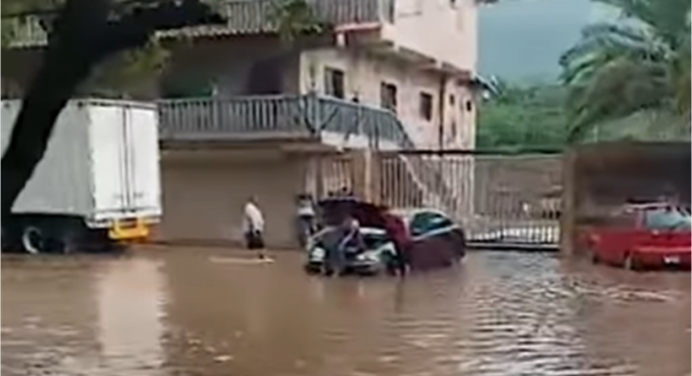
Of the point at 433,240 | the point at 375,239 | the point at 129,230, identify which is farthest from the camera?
the point at 433,240

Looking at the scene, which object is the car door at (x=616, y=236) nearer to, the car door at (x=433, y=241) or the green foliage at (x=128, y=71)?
the car door at (x=433, y=241)

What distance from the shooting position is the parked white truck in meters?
3.26

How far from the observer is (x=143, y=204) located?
619cm

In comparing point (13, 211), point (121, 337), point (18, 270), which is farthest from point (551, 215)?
point (13, 211)

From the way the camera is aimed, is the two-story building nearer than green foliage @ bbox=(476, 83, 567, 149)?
No

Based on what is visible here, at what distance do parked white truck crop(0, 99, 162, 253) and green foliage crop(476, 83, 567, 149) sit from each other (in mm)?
1089

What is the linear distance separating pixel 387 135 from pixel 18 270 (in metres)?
5.94

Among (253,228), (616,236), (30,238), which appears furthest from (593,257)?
(30,238)

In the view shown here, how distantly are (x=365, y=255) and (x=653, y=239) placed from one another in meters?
1.52

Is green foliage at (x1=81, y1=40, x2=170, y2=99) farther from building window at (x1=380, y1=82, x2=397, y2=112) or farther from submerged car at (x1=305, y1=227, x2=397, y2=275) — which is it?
building window at (x1=380, y1=82, x2=397, y2=112)

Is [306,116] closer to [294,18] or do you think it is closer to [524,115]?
[524,115]

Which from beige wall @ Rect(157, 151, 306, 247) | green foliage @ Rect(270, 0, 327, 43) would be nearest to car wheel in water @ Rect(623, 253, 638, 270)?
beige wall @ Rect(157, 151, 306, 247)

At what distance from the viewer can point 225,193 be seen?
822 cm

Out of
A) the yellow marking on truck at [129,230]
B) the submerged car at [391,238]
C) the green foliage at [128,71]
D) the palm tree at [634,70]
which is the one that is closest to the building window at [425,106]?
the submerged car at [391,238]
